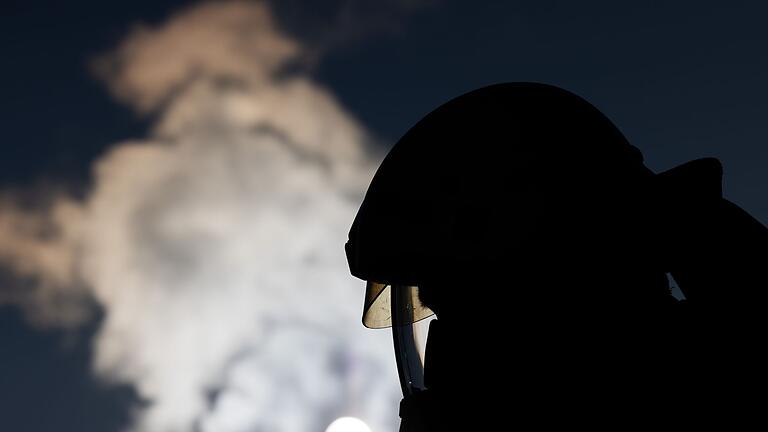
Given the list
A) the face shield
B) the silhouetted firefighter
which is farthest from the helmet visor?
the silhouetted firefighter

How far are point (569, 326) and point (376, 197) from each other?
53.9 inches

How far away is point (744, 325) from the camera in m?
3.18

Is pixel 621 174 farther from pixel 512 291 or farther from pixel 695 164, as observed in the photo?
pixel 512 291

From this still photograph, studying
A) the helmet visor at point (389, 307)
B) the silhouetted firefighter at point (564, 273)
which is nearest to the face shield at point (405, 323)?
the helmet visor at point (389, 307)

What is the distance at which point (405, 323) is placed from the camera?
186 inches

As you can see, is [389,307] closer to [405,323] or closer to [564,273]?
[405,323]

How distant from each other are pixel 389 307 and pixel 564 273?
188 cm

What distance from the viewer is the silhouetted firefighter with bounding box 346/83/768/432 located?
3.20 metres

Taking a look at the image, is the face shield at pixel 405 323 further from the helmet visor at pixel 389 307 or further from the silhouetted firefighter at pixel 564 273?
the silhouetted firefighter at pixel 564 273

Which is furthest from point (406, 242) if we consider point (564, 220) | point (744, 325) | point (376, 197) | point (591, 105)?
point (744, 325)

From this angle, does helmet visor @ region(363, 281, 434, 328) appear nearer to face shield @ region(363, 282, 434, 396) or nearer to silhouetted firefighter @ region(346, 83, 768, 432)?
face shield @ region(363, 282, 434, 396)

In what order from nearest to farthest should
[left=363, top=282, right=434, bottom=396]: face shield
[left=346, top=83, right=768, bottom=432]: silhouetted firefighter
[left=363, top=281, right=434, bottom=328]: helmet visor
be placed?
[left=346, top=83, right=768, bottom=432]: silhouetted firefighter < [left=363, top=282, right=434, bottom=396]: face shield < [left=363, top=281, right=434, bottom=328]: helmet visor

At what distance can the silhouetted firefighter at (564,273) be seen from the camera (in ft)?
10.5

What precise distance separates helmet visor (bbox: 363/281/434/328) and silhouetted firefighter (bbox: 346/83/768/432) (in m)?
0.85
